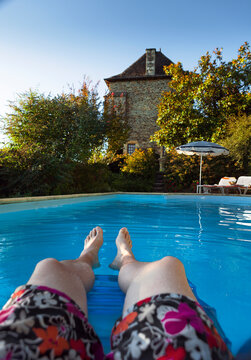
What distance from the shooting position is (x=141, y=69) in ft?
72.1

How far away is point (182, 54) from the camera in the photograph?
17.5 metres

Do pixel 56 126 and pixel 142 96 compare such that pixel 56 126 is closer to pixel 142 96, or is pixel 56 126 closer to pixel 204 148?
pixel 204 148

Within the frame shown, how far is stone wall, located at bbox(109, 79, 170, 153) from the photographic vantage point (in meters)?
21.2

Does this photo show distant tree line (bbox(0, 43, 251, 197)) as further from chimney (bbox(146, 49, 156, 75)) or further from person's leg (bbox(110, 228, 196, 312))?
person's leg (bbox(110, 228, 196, 312))

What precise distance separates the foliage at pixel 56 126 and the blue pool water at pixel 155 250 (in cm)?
478

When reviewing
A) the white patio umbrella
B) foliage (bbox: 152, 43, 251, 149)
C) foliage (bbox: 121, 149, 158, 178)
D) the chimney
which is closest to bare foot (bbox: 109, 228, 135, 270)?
the white patio umbrella

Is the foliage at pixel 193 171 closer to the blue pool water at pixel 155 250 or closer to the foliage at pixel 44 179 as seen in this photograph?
the foliage at pixel 44 179

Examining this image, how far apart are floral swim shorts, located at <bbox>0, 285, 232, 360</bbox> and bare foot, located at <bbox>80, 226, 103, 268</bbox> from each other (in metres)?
0.99

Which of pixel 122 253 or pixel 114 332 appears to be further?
pixel 122 253

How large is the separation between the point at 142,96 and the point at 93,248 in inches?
824

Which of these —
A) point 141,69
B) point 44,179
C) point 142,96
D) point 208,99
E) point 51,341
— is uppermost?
point 141,69

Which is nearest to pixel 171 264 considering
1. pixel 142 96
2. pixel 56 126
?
pixel 56 126

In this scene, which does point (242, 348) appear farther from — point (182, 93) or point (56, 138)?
point (182, 93)

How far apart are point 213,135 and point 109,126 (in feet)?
18.5
